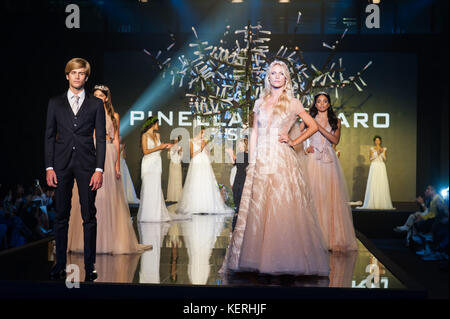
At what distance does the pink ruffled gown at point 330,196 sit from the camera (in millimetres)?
5547

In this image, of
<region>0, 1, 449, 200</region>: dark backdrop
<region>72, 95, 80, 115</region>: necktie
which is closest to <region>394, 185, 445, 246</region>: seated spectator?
<region>0, 1, 449, 200</region>: dark backdrop

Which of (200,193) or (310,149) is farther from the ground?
(310,149)

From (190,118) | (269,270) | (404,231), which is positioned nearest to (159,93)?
(190,118)

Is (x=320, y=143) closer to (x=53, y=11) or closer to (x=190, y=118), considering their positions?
(x=53, y=11)

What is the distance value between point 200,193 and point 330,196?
4597mm

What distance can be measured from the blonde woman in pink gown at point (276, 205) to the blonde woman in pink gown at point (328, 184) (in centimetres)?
154

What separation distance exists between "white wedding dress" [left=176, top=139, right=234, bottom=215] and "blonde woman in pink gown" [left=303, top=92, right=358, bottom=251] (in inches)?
175

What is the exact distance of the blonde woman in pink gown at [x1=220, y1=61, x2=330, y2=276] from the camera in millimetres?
3891

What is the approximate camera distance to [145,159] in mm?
8289

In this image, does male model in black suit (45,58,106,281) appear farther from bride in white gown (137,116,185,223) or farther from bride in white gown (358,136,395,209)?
bride in white gown (358,136,395,209)

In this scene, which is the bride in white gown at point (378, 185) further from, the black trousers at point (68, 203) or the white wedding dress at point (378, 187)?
the black trousers at point (68, 203)

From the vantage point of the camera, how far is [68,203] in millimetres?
3863

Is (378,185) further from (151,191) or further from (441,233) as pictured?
(441,233)

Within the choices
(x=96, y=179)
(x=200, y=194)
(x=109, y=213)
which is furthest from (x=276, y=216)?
(x=200, y=194)
